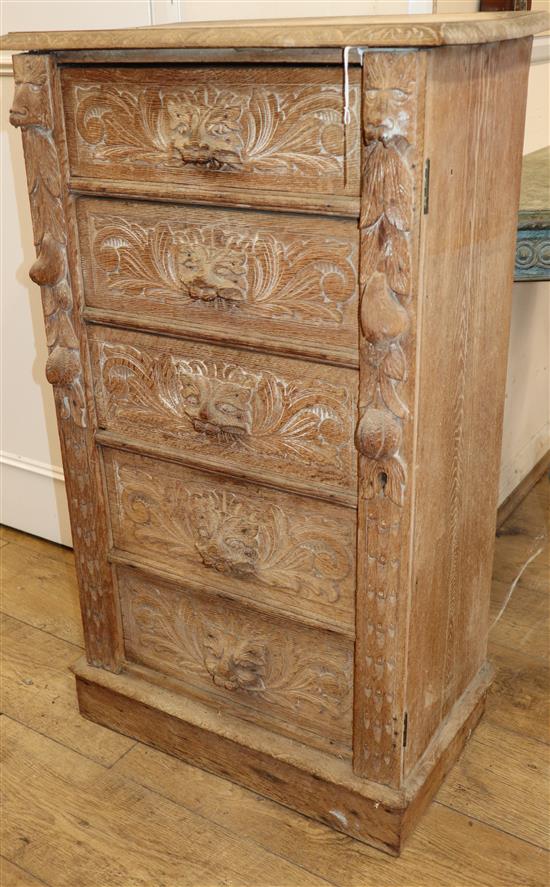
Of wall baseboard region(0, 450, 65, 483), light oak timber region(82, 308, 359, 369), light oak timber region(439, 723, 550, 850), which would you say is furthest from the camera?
wall baseboard region(0, 450, 65, 483)

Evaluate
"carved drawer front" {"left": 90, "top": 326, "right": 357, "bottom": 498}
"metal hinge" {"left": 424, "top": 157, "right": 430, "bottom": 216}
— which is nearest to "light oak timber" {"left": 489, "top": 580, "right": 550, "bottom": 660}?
"carved drawer front" {"left": 90, "top": 326, "right": 357, "bottom": 498}

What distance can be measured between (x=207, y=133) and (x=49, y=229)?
12.4 inches

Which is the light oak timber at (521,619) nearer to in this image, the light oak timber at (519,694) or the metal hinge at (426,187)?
the light oak timber at (519,694)

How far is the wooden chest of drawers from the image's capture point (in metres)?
1.12

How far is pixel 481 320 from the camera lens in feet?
Answer: 4.45

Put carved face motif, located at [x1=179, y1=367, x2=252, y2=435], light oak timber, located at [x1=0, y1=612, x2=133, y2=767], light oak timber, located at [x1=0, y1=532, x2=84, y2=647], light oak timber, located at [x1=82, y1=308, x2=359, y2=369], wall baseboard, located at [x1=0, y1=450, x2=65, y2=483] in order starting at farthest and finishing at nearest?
wall baseboard, located at [x1=0, y1=450, x2=65, y2=483] < light oak timber, located at [x1=0, y1=532, x2=84, y2=647] < light oak timber, located at [x1=0, y1=612, x2=133, y2=767] < carved face motif, located at [x1=179, y1=367, x2=252, y2=435] < light oak timber, located at [x1=82, y1=308, x2=359, y2=369]

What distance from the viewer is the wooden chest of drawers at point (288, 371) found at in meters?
1.12

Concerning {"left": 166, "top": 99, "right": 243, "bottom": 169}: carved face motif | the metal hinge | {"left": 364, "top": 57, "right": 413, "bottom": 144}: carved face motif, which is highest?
{"left": 364, "top": 57, "right": 413, "bottom": 144}: carved face motif

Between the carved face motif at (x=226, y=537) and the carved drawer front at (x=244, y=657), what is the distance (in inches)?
2.9

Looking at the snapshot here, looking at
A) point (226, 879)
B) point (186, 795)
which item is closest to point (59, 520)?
point (186, 795)

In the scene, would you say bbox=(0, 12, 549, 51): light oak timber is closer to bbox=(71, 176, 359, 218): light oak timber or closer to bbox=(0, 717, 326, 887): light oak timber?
bbox=(71, 176, 359, 218): light oak timber

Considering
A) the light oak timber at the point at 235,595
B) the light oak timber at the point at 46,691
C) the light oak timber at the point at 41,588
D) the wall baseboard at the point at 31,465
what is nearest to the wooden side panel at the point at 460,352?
the light oak timber at the point at 235,595

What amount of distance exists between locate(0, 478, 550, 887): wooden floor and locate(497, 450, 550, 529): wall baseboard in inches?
20.7

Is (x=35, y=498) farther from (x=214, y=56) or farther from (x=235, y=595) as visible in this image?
(x=214, y=56)
